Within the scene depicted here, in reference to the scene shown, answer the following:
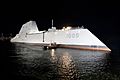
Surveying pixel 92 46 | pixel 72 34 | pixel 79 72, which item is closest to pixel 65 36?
pixel 72 34

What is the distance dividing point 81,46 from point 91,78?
66.3 m

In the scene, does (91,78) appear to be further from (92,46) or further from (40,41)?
(40,41)

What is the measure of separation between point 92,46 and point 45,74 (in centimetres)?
5820

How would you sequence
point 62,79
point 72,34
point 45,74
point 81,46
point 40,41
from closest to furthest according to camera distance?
point 62,79
point 45,74
point 81,46
point 72,34
point 40,41

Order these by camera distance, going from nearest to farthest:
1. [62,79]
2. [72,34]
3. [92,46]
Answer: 1. [62,79]
2. [92,46]
3. [72,34]

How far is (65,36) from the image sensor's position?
12031 centimetres

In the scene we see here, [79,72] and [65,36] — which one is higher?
[65,36]

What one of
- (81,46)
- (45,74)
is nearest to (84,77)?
(45,74)

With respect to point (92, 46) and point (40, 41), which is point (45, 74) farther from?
point (40, 41)

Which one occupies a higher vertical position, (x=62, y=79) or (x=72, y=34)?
(x=72, y=34)

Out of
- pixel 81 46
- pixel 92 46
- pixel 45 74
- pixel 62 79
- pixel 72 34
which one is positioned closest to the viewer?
pixel 62 79

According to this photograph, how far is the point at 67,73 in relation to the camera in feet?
153

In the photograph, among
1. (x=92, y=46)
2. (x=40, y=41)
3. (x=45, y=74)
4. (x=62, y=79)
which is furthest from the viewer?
(x=40, y=41)
